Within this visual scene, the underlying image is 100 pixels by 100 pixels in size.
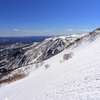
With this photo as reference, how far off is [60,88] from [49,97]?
126cm

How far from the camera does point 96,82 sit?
36.3ft

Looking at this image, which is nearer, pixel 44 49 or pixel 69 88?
pixel 69 88

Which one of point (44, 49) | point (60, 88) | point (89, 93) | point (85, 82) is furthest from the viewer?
point (44, 49)

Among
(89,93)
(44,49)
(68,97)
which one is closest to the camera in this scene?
(89,93)

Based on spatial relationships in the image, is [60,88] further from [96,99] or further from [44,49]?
[44,49]

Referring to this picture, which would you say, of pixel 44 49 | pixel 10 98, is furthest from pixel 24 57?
pixel 10 98

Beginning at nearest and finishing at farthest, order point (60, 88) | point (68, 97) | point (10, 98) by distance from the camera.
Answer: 1. point (68, 97)
2. point (60, 88)
3. point (10, 98)

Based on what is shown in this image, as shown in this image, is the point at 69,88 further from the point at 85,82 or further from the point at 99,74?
the point at 99,74

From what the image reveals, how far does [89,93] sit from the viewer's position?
991 cm

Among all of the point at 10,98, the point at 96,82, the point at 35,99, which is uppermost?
the point at 96,82

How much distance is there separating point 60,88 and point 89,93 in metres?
3.46

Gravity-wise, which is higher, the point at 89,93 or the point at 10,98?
the point at 89,93

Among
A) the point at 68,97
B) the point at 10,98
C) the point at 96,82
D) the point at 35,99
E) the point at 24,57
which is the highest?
the point at 96,82

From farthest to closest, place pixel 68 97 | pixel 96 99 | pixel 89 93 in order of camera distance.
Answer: pixel 68 97 < pixel 89 93 < pixel 96 99
